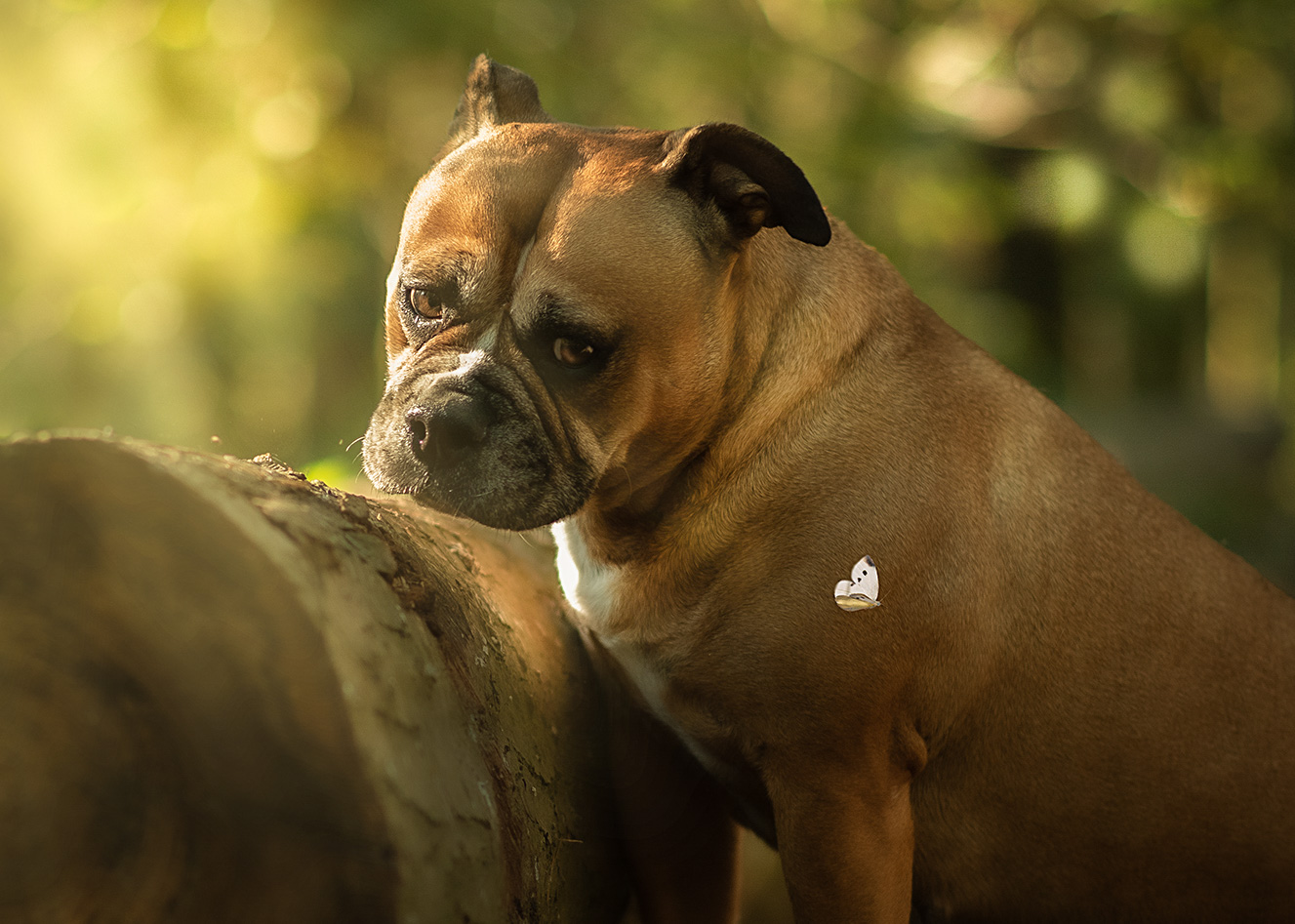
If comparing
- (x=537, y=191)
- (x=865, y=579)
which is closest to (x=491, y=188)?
(x=537, y=191)

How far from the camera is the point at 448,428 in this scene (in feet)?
6.87

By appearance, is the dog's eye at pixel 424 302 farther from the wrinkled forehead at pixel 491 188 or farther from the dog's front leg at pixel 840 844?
the dog's front leg at pixel 840 844

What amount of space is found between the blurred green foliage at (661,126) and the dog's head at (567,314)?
259 cm

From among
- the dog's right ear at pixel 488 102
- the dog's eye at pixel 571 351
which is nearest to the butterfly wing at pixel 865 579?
the dog's eye at pixel 571 351

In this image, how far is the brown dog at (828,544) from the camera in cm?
217

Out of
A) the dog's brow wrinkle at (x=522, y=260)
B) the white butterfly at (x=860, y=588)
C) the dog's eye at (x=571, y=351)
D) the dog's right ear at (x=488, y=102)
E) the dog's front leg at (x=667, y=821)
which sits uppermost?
the dog's right ear at (x=488, y=102)

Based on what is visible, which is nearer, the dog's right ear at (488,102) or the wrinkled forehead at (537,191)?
the wrinkled forehead at (537,191)

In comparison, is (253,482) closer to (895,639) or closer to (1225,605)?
(895,639)

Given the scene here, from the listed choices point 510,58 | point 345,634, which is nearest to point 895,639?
point 345,634

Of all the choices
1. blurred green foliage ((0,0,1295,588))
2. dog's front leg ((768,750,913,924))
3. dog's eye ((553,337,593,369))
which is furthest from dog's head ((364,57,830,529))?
blurred green foliage ((0,0,1295,588))

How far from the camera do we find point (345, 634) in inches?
56.9

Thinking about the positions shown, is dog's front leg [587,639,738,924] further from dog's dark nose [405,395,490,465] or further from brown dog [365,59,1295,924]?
dog's dark nose [405,395,490,465]

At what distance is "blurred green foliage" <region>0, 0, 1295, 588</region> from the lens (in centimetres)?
529

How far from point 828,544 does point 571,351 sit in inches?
25.7
